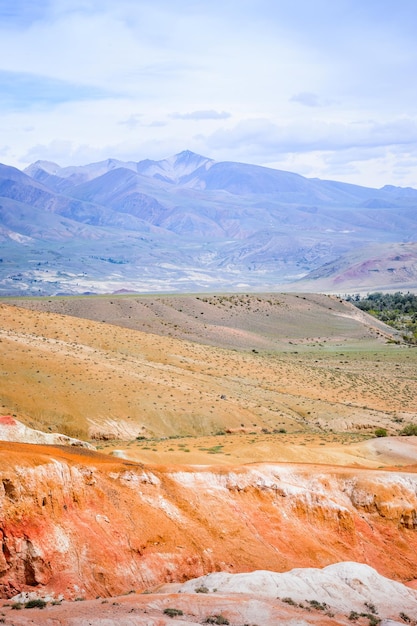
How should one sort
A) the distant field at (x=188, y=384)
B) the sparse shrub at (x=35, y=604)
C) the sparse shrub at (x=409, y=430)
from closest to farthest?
the sparse shrub at (x=35, y=604) → the distant field at (x=188, y=384) → the sparse shrub at (x=409, y=430)

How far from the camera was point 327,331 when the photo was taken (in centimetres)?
11950

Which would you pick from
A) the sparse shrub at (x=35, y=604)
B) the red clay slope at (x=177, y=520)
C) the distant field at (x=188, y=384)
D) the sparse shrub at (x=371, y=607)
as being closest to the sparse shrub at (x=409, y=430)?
the distant field at (x=188, y=384)

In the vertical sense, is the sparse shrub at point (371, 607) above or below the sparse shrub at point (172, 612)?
below

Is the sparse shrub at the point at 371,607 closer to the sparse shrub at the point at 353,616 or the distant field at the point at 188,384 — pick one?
the sparse shrub at the point at 353,616

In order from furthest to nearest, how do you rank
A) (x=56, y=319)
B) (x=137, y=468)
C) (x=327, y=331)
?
(x=327, y=331), (x=56, y=319), (x=137, y=468)

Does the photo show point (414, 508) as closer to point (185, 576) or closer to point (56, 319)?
point (185, 576)

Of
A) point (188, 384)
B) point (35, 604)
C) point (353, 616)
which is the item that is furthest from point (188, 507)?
point (188, 384)

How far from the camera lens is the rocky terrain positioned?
20984mm

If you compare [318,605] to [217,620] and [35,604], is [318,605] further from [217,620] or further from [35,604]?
[35,604]

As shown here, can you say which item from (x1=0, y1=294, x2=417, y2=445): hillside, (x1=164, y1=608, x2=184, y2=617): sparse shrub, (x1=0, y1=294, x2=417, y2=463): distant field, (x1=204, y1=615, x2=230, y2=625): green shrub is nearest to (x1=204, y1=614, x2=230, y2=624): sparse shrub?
(x1=204, y1=615, x2=230, y2=625): green shrub

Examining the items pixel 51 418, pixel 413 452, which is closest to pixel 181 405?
pixel 51 418

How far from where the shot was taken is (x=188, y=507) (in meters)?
25.8

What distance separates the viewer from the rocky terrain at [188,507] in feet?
68.8

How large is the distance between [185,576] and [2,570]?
5.85 meters
